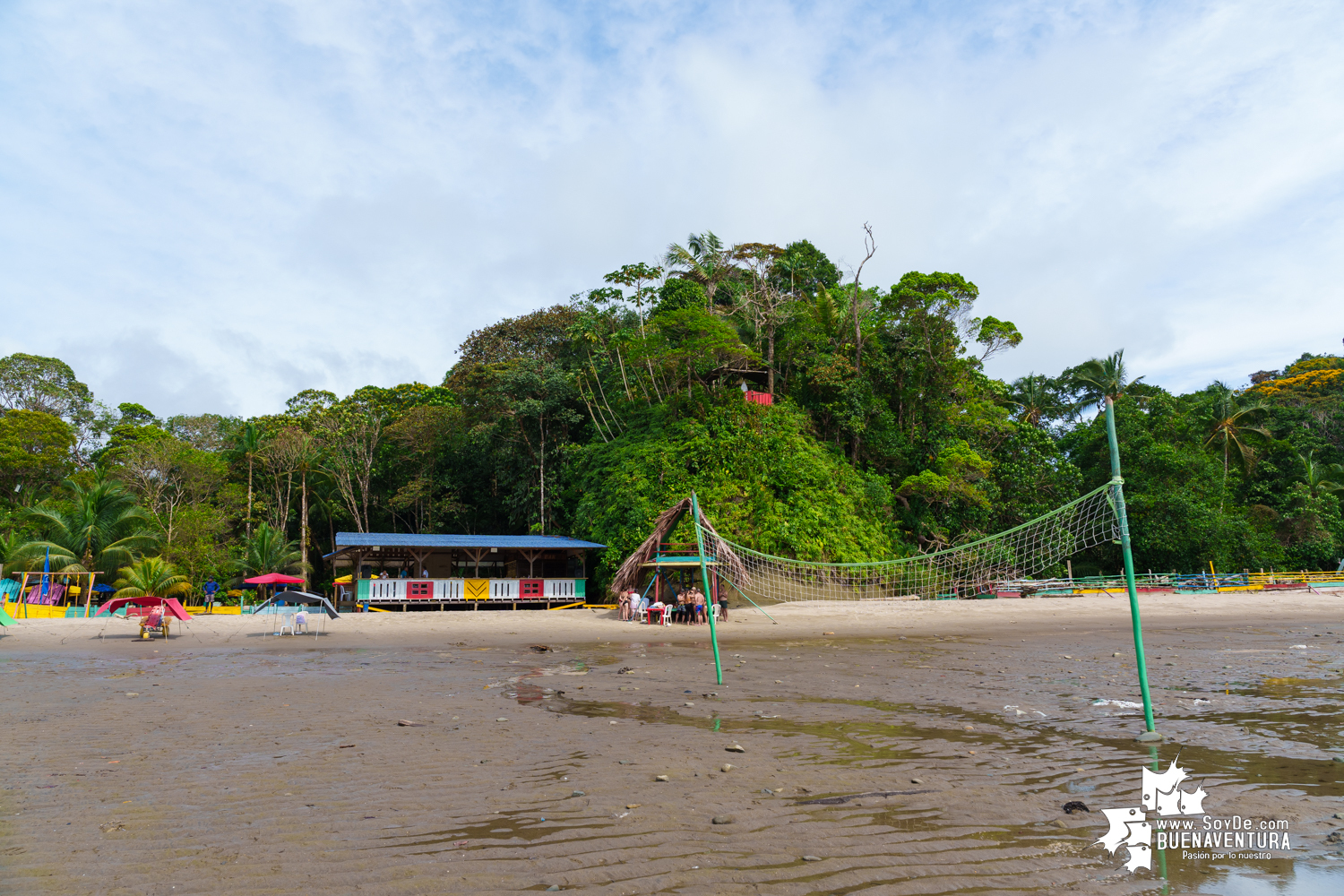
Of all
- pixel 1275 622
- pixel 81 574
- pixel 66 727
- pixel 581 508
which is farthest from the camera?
pixel 581 508

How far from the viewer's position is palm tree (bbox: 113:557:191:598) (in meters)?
25.4

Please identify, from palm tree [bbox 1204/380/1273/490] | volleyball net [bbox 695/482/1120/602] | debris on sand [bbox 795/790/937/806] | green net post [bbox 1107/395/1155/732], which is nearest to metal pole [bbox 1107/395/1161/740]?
green net post [bbox 1107/395/1155/732]

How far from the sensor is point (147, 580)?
25.5 m

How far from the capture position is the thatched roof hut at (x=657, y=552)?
800 inches

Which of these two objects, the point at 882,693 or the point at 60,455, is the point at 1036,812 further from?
the point at 60,455

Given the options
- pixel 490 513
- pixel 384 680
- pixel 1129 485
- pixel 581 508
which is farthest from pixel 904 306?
pixel 384 680

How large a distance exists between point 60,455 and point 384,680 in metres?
38.4

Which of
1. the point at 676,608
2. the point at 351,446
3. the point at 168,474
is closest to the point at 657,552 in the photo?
the point at 676,608

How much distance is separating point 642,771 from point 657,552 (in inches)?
653

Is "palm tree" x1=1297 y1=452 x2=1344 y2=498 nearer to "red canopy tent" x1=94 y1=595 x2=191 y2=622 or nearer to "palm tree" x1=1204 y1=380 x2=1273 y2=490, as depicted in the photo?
"palm tree" x1=1204 y1=380 x2=1273 y2=490

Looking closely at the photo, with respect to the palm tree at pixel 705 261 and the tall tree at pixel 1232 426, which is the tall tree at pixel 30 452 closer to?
the palm tree at pixel 705 261

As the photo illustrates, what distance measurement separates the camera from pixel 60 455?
37.1 m

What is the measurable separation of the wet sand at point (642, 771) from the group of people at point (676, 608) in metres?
8.69

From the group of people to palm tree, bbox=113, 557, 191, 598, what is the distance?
54.4ft
